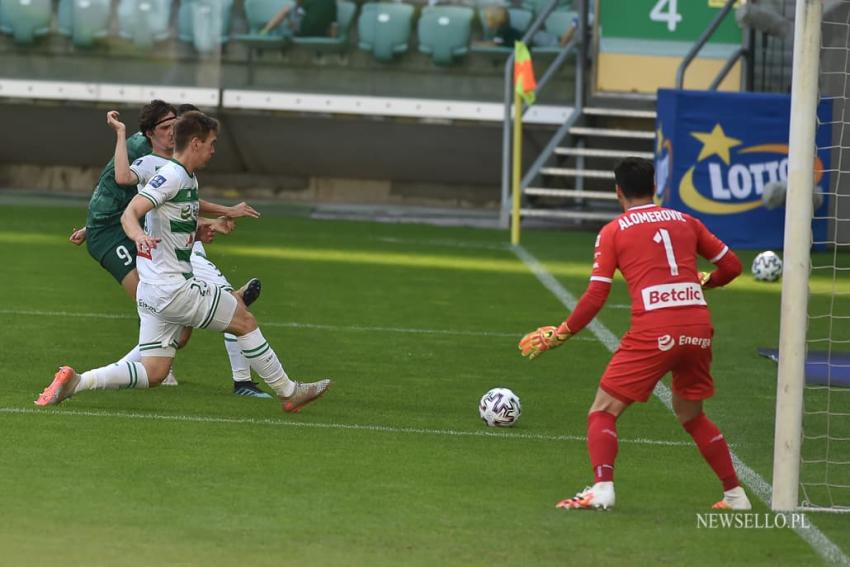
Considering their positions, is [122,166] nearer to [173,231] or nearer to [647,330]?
[173,231]

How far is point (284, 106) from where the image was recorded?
24172 millimetres

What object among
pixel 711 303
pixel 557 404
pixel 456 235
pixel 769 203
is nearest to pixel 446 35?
pixel 456 235

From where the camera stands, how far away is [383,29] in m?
24.5

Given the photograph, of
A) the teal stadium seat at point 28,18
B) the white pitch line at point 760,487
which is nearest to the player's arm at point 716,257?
the white pitch line at point 760,487

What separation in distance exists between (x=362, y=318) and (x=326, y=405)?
13.2ft

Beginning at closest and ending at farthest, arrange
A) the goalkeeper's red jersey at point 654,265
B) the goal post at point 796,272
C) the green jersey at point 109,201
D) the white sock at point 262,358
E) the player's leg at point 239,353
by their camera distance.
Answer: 1. the goalkeeper's red jersey at point 654,265
2. the goal post at point 796,272
3. the white sock at point 262,358
4. the player's leg at point 239,353
5. the green jersey at point 109,201

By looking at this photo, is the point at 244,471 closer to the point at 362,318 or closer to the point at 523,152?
the point at 362,318

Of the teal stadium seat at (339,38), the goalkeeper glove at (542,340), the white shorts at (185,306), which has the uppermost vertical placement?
the teal stadium seat at (339,38)

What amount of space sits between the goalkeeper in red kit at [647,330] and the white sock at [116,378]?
104 inches

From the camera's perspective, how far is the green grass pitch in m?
5.84

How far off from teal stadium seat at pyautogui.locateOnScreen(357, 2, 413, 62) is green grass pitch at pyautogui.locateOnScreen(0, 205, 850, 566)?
33.9 ft

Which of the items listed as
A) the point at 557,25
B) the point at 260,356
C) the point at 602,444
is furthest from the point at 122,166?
the point at 557,25

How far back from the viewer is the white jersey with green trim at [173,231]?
8164mm

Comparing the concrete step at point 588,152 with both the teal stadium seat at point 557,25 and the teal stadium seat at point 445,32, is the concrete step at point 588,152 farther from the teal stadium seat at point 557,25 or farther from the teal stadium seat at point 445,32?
the teal stadium seat at point 445,32
